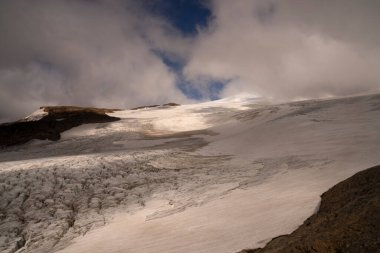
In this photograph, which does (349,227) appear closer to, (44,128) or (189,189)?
(189,189)

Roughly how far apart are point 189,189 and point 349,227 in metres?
8.42

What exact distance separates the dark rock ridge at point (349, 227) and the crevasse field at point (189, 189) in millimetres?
1091

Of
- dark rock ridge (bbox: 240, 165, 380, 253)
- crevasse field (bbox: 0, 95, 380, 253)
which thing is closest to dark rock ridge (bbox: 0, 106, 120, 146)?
crevasse field (bbox: 0, 95, 380, 253)

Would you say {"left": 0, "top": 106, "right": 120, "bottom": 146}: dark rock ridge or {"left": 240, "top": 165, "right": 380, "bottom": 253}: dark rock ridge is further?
{"left": 0, "top": 106, "right": 120, "bottom": 146}: dark rock ridge

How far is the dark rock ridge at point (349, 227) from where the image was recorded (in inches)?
169

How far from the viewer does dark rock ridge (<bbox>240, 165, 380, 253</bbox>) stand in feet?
14.1

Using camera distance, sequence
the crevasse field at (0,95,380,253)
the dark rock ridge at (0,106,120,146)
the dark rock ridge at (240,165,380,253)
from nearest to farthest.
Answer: the dark rock ridge at (240,165,380,253)
the crevasse field at (0,95,380,253)
the dark rock ridge at (0,106,120,146)

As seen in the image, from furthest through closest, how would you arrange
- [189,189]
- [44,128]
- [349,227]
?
1. [44,128]
2. [189,189]
3. [349,227]

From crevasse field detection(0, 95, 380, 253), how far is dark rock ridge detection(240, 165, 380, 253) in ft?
3.58

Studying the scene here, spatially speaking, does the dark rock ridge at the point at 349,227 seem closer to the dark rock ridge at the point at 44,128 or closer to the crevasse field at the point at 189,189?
the crevasse field at the point at 189,189

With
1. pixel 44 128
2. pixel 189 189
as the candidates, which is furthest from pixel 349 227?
pixel 44 128

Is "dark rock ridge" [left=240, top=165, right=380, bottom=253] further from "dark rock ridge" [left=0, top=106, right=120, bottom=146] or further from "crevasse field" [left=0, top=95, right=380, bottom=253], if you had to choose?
"dark rock ridge" [left=0, top=106, right=120, bottom=146]

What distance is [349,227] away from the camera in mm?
4613

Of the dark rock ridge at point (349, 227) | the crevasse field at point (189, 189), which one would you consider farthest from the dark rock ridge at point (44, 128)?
the dark rock ridge at point (349, 227)
